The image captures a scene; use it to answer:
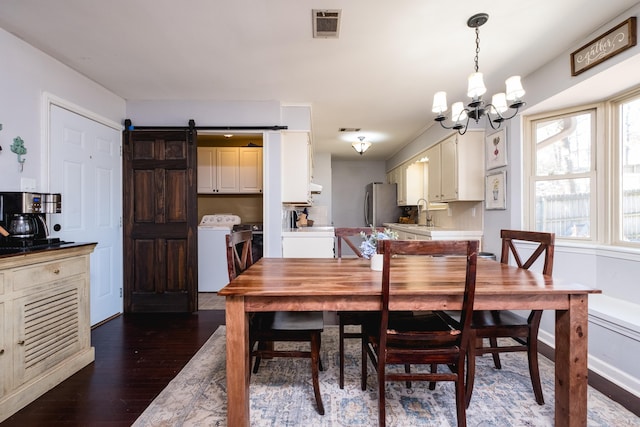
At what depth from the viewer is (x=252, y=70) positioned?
2.88m

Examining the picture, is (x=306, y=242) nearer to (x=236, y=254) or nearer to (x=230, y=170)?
(x=236, y=254)

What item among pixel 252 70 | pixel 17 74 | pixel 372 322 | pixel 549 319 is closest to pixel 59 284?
pixel 17 74

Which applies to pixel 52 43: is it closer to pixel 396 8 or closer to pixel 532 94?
pixel 396 8

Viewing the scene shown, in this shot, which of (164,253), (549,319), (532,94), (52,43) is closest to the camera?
(52,43)

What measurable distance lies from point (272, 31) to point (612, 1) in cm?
218

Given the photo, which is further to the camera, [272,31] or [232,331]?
[272,31]

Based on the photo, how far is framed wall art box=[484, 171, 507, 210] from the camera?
3.32m

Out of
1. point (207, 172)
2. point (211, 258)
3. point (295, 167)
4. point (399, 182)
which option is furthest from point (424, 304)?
point (399, 182)

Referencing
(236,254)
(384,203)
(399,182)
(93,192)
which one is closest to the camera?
(236,254)

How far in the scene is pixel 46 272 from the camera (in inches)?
77.4

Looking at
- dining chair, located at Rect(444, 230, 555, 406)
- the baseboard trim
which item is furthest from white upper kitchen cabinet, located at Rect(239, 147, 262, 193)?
the baseboard trim

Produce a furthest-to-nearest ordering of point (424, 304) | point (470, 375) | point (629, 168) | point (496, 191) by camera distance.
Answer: point (496, 191) < point (629, 168) < point (470, 375) < point (424, 304)

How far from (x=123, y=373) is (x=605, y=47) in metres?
4.04

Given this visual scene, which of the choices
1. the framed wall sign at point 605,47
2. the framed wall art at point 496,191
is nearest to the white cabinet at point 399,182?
the framed wall art at point 496,191
